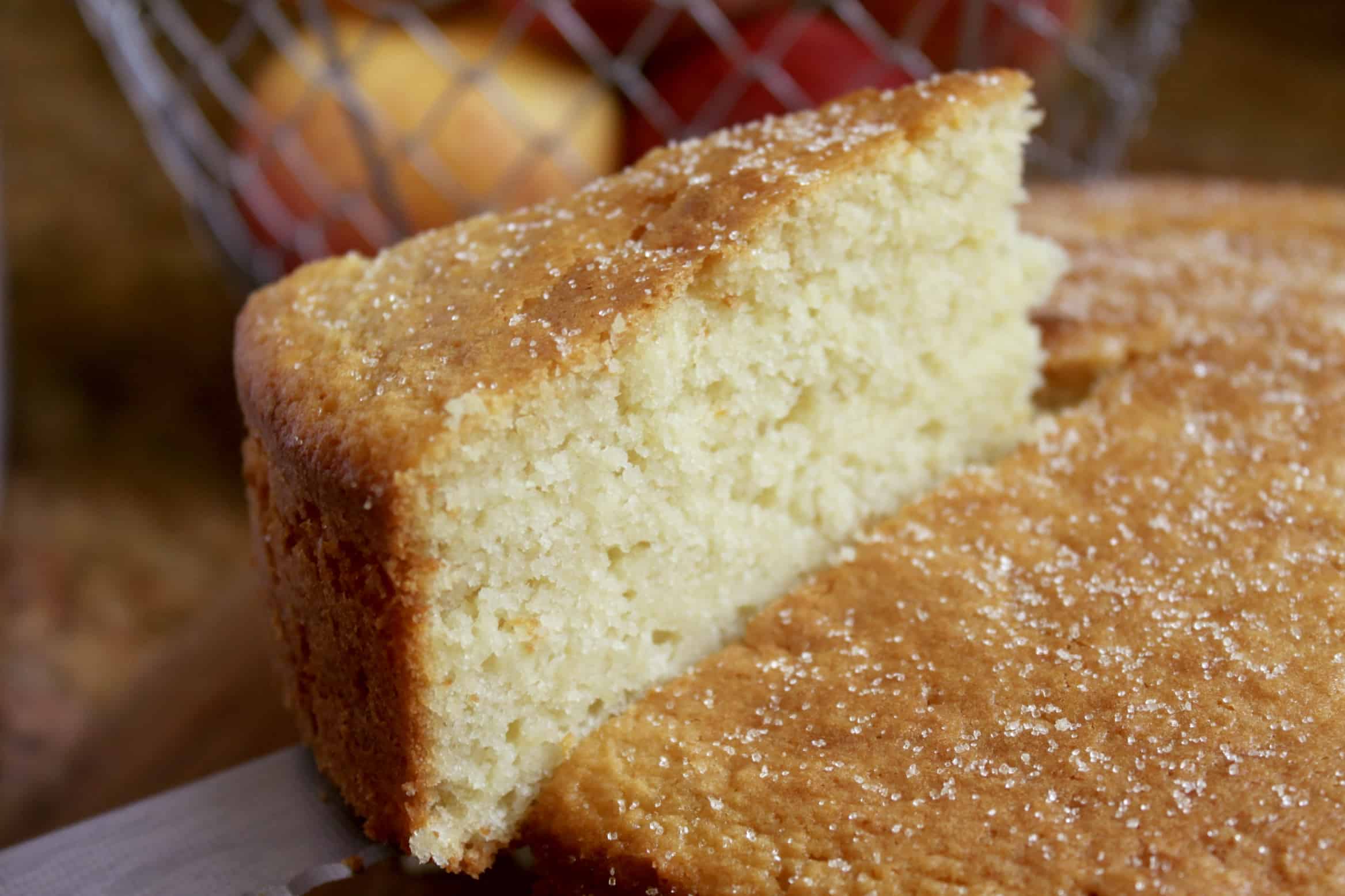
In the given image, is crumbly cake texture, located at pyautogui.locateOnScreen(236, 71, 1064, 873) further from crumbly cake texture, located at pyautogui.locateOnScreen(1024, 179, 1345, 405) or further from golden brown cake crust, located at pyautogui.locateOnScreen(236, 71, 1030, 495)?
crumbly cake texture, located at pyautogui.locateOnScreen(1024, 179, 1345, 405)

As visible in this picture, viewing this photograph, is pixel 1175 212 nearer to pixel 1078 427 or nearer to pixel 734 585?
pixel 1078 427

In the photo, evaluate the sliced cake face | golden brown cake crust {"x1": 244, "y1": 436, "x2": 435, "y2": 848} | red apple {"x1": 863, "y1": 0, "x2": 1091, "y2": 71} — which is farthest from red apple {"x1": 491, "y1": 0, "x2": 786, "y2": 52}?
golden brown cake crust {"x1": 244, "y1": 436, "x2": 435, "y2": 848}

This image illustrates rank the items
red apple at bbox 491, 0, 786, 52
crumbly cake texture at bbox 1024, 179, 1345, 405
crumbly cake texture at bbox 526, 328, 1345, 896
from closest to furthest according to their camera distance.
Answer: crumbly cake texture at bbox 526, 328, 1345, 896 → crumbly cake texture at bbox 1024, 179, 1345, 405 → red apple at bbox 491, 0, 786, 52

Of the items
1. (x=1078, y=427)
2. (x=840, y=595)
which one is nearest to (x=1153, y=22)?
(x=1078, y=427)

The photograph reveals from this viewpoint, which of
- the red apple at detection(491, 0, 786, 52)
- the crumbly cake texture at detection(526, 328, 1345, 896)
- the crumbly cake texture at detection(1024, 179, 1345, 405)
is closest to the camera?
the crumbly cake texture at detection(526, 328, 1345, 896)

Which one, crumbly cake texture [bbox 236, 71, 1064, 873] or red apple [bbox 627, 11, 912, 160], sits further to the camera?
red apple [bbox 627, 11, 912, 160]

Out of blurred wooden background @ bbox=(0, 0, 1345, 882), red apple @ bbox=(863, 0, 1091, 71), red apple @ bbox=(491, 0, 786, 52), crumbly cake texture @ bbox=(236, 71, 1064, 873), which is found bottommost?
blurred wooden background @ bbox=(0, 0, 1345, 882)

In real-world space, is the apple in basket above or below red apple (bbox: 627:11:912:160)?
below

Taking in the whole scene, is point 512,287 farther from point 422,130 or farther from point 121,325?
point 121,325
